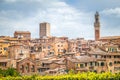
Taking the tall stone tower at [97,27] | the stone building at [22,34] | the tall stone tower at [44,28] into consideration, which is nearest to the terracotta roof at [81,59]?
the tall stone tower at [97,27]

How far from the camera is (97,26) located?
113 meters

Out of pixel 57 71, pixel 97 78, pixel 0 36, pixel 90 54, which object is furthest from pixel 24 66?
pixel 0 36

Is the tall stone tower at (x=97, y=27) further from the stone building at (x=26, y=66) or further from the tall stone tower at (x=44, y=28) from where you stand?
the stone building at (x=26, y=66)

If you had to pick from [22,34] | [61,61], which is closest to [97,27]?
[22,34]

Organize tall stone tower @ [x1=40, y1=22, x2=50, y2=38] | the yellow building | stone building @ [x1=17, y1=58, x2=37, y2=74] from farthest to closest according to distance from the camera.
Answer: tall stone tower @ [x1=40, y1=22, x2=50, y2=38] < the yellow building < stone building @ [x1=17, y1=58, x2=37, y2=74]

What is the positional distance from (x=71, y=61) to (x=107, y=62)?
8.86 metres

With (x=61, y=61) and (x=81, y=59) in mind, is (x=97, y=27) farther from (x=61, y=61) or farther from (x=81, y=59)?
(x=81, y=59)

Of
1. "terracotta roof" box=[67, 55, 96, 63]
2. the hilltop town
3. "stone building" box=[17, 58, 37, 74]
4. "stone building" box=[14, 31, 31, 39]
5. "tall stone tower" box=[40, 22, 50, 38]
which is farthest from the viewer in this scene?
"tall stone tower" box=[40, 22, 50, 38]

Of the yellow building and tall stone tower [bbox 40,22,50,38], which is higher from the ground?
tall stone tower [bbox 40,22,50,38]

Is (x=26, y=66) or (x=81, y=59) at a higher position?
(x=81, y=59)

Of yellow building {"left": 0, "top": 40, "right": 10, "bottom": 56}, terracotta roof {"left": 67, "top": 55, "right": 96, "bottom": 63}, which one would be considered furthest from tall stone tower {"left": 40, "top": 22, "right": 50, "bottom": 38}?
terracotta roof {"left": 67, "top": 55, "right": 96, "bottom": 63}

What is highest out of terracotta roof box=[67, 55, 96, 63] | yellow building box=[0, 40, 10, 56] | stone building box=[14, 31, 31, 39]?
stone building box=[14, 31, 31, 39]

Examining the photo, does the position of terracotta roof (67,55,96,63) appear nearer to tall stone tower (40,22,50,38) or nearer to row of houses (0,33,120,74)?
row of houses (0,33,120,74)

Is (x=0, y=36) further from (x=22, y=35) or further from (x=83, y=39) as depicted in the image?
(x=83, y=39)
